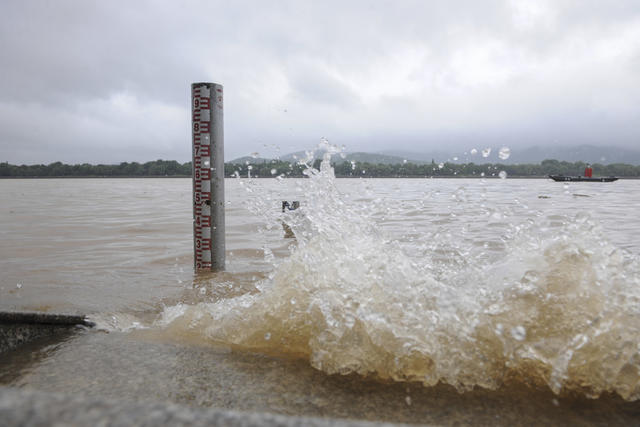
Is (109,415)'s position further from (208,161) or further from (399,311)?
(208,161)

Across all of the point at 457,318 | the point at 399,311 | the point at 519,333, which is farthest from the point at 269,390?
the point at 519,333

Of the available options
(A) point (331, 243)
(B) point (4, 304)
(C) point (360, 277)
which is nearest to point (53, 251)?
(B) point (4, 304)

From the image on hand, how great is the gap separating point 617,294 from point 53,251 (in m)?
6.83

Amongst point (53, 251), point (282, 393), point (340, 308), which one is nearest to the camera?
point (282, 393)

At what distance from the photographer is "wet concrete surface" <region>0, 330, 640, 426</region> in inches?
73.6

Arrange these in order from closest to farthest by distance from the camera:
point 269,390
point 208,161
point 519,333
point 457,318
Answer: point 269,390, point 519,333, point 457,318, point 208,161

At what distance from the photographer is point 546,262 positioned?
283 centimetres

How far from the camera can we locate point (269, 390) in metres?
2.06

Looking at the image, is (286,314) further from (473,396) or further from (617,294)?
(617,294)

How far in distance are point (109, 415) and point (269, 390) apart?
4.69 feet

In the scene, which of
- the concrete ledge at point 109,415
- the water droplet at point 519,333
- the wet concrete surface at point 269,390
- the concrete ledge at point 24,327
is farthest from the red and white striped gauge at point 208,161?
the concrete ledge at point 109,415

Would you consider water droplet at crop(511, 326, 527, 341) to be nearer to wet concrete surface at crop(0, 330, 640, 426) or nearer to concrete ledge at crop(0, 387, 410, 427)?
wet concrete surface at crop(0, 330, 640, 426)

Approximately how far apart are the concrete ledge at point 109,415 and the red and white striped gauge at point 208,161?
14.3 feet

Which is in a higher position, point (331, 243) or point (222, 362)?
point (331, 243)
